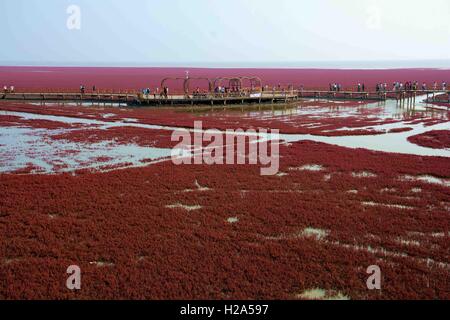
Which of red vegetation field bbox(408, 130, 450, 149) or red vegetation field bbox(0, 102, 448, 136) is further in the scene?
red vegetation field bbox(0, 102, 448, 136)

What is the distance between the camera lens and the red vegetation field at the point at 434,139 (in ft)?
83.0

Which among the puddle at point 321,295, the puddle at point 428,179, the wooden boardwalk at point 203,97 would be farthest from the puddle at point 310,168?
the wooden boardwalk at point 203,97

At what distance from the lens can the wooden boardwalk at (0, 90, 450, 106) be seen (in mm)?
48625

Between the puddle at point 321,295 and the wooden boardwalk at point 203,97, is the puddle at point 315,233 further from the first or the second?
the wooden boardwalk at point 203,97

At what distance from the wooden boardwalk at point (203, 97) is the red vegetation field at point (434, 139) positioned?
2475 centimetres

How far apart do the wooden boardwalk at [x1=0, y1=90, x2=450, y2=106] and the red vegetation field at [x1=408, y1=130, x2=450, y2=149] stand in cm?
2475

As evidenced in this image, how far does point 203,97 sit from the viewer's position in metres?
49.0

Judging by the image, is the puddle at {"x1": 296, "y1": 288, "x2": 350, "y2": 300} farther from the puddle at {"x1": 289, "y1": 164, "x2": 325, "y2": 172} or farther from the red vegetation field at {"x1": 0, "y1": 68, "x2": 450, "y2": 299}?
the puddle at {"x1": 289, "y1": 164, "x2": 325, "y2": 172}

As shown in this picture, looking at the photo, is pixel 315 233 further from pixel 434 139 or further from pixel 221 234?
pixel 434 139

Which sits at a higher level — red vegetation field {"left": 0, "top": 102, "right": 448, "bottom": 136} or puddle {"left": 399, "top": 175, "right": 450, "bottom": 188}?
red vegetation field {"left": 0, "top": 102, "right": 448, "bottom": 136}

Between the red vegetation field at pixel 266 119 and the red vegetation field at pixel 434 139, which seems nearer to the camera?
the red vegetation field at pixel 434 139

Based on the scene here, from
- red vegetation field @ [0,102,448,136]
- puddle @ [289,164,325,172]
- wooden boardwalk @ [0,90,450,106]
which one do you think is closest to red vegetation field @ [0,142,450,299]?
puddle @ [289,164,325,172]
